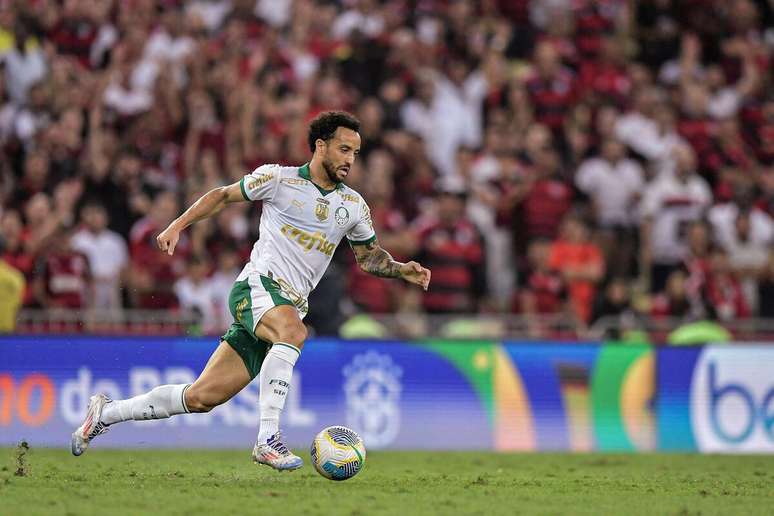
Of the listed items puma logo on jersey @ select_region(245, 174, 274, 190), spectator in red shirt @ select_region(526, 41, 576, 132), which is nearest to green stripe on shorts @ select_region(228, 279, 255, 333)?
puma logo on jersey @ select_region(245, 174, 274, 190)

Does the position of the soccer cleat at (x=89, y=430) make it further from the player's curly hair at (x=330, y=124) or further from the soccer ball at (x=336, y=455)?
the player's curly hair at (x=330, y=124)

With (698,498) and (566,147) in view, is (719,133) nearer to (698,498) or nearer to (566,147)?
(566,147)

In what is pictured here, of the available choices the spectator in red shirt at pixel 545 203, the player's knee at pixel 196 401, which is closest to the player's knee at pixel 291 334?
the player's knee at pixel 196 401

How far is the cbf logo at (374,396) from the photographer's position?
14.8 metres

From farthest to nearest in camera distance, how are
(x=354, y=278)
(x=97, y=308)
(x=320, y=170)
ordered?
(x=354, y=278) < (x=97, y=308) < (x=320, y=170)

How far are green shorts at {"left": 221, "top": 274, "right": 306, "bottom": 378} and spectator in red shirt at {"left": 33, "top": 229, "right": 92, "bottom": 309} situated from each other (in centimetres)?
624

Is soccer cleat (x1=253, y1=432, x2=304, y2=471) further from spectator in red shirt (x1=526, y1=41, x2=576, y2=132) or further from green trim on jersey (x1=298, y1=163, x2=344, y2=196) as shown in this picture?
spectator in red shirt (x1=526, y1=41, x2=576, y2=132)

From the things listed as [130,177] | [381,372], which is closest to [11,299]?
[130,177]

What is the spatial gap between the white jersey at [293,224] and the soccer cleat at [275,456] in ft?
3.76

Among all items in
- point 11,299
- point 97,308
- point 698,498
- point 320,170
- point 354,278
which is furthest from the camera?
point 354,278

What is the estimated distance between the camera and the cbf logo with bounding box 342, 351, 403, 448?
14844mm

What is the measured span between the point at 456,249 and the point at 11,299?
574 cm

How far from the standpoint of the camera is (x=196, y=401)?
9.95 meters

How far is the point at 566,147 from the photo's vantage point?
19.7m
